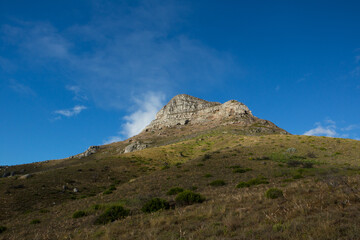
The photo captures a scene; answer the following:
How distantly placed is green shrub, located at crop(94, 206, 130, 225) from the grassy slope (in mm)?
556

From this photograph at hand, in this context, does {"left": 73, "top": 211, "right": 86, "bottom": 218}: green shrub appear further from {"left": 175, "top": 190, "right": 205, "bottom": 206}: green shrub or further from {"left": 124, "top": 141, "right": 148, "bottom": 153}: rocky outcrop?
{"left": 124, "top": 141, "right": 148, "bottom": 153}: rocky outcrop

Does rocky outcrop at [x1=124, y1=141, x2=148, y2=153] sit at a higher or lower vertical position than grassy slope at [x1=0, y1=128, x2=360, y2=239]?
A: higher

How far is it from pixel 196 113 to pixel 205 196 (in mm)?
128458

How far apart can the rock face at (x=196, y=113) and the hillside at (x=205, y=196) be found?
61.7 meters

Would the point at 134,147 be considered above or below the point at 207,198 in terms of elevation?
above

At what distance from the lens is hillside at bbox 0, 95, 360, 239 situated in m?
7.03

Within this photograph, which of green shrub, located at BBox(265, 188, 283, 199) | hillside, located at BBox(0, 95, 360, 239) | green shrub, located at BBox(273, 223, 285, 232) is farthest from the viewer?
green shrub, located at BBox(265, 188, 283, 199)


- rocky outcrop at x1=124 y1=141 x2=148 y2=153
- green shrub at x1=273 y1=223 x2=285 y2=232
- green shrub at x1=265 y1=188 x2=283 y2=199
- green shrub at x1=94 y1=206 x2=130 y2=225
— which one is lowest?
green shrub at x1=273 y1=223 x2=285 y2=232

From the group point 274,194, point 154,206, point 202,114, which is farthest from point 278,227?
point 202,114

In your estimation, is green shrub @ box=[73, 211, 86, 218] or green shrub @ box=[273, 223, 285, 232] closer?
green shrub @ box=[273, 223, 285, 232]

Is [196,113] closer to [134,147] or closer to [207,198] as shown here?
[134,147]

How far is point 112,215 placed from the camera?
11125 mm

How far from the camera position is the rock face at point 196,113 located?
115 m

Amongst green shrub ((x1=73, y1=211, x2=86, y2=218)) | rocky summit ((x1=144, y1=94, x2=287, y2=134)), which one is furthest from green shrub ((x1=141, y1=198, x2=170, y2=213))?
rocky summit ((x1=144, y1=94, x2=287, y2=134))
